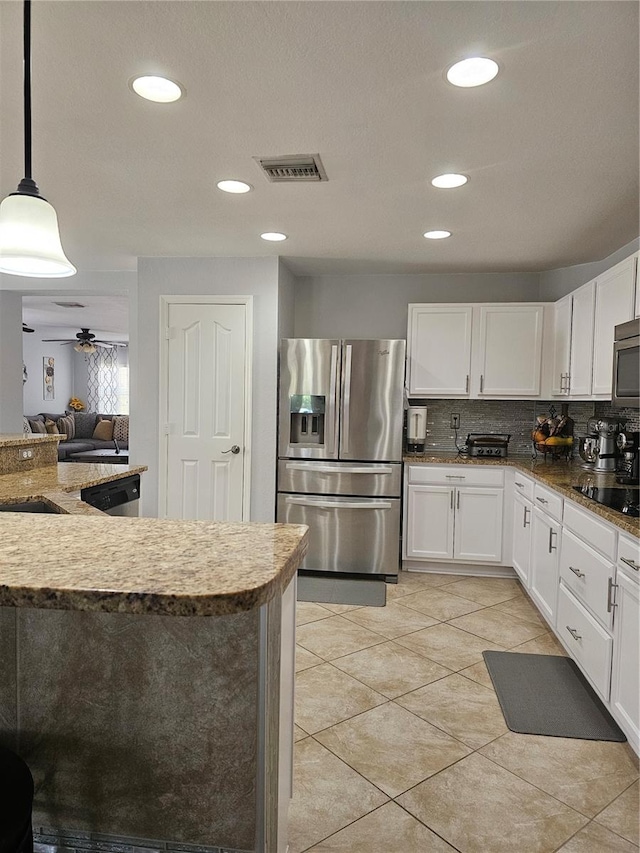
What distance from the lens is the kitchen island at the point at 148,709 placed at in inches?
47.7

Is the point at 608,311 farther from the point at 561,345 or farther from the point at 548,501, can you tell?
the point at 548,501

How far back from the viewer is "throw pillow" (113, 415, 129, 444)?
10492 mm

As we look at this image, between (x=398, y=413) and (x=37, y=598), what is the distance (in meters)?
3.57

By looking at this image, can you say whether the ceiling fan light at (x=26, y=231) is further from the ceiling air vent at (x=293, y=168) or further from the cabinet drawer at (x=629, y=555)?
the cabinet drawer at (x=629, y=555)

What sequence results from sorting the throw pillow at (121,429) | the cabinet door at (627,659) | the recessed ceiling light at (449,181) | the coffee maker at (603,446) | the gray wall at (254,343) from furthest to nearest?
the throw pillow at (121,429) < the gray wall at (254,343) < the coffee maker at (603,446) < the recessed ceiling light at (449,181) < the cabinet door at (627,659)

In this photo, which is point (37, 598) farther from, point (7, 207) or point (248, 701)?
point (7, 207)

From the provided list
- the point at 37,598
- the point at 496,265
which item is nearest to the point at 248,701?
the point at 37,598

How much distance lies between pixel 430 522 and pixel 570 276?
2.17 metres

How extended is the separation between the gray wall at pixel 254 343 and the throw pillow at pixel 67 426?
6.42m

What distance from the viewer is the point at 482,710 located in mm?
2549

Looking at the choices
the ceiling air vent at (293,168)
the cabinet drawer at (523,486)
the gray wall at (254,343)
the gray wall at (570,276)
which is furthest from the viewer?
the gray wall at (254,343)

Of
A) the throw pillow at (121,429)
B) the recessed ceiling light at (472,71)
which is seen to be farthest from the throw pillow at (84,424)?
the recessed ceiling light at (472,71)

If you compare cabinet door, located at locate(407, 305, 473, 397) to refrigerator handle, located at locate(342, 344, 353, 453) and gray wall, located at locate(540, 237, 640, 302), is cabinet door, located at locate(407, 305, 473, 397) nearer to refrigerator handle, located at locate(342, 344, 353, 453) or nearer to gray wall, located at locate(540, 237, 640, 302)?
refrigerator handle, located at locate(342, 344, 353, 453)

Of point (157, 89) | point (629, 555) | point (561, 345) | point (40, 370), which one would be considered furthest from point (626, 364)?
point (40, 370)
